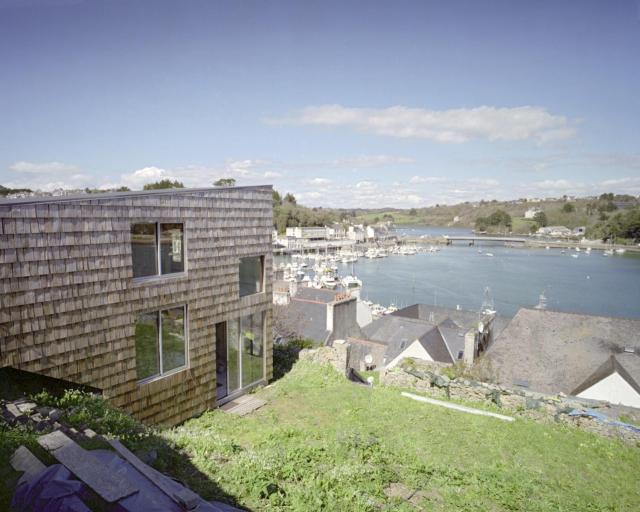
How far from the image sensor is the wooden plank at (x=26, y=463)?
11.4 feet

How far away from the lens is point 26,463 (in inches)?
143

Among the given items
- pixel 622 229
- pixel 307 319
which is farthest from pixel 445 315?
pixel 622 229

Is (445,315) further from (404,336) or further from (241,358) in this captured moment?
(241,358)

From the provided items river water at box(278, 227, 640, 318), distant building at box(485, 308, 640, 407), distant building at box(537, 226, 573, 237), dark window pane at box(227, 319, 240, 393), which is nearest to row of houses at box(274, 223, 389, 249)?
river water at box(278, 227, 640, 318)

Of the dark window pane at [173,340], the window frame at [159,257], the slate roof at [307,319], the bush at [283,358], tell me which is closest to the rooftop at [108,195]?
the window frame at [159,257]

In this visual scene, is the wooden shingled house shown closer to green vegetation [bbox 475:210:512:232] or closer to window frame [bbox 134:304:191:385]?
window frame [bbox 134:304:191:385]

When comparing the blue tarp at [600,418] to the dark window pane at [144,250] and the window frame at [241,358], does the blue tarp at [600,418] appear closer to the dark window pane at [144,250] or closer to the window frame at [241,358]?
the window frame at [241,358]

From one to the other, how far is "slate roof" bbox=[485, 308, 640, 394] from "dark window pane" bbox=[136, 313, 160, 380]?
12736 millimetres

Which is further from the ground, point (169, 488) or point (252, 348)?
point (169, 488)

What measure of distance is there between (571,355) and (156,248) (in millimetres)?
15566

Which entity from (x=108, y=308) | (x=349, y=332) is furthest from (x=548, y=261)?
(x=108, y=308)

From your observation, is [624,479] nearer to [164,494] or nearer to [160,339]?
[164,494]

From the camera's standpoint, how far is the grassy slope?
5.06 meters

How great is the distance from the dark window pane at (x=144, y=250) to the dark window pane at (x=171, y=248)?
16cm
